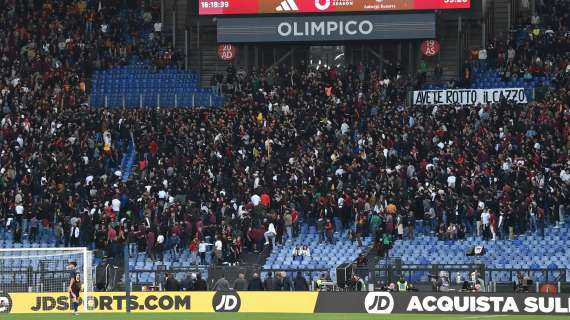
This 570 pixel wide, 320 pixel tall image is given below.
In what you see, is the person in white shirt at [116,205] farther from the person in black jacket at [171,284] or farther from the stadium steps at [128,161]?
the person in black jacket at [171,284]

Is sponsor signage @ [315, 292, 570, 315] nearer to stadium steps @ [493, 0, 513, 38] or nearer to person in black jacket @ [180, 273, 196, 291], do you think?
person in black jacket @ [180, 273, 196, 291]

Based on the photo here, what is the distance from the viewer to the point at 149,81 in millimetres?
61875

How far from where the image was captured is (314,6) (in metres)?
56.8

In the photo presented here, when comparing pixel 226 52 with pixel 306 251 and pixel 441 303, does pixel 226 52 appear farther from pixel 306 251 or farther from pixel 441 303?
pixel 441 303

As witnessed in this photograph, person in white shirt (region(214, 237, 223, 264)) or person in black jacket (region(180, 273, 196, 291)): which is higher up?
person in white shirt (region(214, 237, 223, 264))

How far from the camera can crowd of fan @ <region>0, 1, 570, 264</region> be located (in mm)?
49125

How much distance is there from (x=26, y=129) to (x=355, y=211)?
50.0 ft

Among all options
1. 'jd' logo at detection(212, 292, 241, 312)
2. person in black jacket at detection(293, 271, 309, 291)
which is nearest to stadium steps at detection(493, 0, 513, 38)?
person in black jacket at detection(293, 271, 309, 291)

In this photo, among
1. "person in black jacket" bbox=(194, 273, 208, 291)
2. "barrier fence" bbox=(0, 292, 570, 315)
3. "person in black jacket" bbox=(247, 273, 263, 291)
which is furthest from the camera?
"person in black jacket" bbox=(194, 273, 208, 291)

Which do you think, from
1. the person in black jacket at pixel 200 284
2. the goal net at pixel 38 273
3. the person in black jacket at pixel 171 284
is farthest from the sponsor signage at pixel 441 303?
the goal net at pixel 38 273

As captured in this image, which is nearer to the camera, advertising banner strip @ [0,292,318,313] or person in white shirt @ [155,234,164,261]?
advertising banner strip @ [0,292,318,313]

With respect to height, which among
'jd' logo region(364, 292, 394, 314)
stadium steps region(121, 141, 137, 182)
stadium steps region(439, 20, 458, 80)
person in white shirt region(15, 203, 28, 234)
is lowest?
'jd' logo region(364, 292, 394, 314)

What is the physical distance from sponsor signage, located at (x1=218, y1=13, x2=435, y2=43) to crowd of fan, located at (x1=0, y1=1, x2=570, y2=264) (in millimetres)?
2279

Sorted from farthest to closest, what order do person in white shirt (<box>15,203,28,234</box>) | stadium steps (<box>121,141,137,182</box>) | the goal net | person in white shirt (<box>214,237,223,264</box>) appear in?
stadium steps (<box>121,141,137,182</box>)
person in white shirt (<box>15,203,28,234</box>)
person in white shirt (<box>214,237,223,264</box>)
the goal net
